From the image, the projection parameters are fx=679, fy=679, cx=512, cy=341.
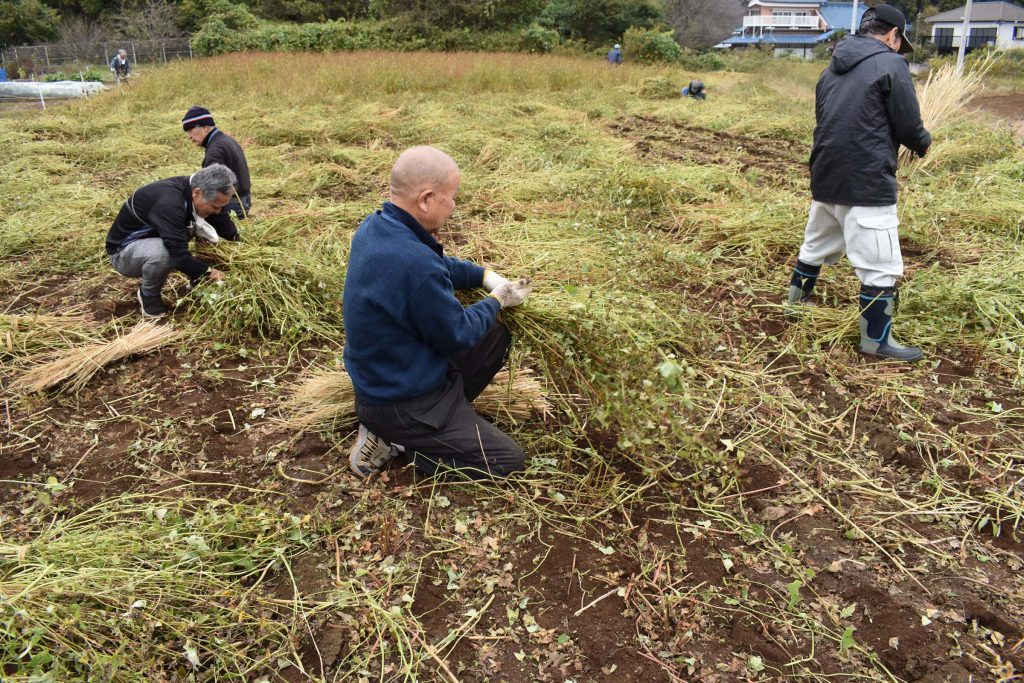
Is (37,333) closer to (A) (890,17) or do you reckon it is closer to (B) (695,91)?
(A) (890,17)

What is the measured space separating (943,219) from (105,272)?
6164mm

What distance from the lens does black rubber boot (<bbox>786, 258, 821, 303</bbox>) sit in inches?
155

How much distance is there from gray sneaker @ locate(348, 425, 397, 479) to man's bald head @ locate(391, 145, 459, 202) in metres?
0.94

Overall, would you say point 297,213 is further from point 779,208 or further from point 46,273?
point 779,208

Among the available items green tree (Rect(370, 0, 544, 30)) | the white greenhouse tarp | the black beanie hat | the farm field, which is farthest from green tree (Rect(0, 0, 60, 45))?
the black beanie hat

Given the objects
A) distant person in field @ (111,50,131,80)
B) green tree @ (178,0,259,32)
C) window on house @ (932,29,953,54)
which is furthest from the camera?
window on house @ (932,29,953,54)

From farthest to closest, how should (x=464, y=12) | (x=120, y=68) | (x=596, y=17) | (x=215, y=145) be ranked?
1. (x=596, y=17)
2. (x=464, y=12)
3. (x=120, y=68)
4. (x=215, y=145)

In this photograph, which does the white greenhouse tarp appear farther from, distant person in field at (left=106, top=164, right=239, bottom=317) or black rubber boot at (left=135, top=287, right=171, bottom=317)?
black rubber boot at (left=135, top=287, right=171, bottom=317)

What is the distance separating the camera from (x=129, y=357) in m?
3.55

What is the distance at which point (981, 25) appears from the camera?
125ft

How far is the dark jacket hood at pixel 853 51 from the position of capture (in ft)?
10.6

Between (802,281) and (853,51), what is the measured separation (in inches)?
49.5

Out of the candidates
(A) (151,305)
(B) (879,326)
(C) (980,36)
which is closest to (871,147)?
(B) (879,326)

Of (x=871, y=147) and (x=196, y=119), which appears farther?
(x=196, y=119)
